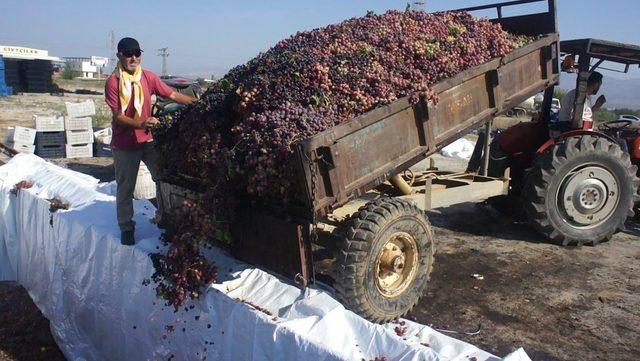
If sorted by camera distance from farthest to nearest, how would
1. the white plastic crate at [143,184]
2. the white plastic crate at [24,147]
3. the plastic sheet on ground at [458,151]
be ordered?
the plastic sheet on ground at [458,151] → the white plastic crate at [24,147] → the white plastic crate at [143,184]

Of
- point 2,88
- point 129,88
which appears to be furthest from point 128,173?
point 2,88

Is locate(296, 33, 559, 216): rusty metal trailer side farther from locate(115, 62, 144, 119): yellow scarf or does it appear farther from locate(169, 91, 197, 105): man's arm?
locate(115, 62, 144, 119): yellow scarf

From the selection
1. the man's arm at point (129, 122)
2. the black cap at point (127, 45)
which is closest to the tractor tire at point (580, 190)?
the man's arm at point (129, 122)

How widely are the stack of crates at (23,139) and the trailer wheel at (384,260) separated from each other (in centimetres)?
1173

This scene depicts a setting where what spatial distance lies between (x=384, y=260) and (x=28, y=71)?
3973 cm

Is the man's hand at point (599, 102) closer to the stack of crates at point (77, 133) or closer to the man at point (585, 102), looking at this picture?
the man at point (585, 102)

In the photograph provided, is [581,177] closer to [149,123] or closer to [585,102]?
[585,102]

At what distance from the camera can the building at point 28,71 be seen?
1435 inches

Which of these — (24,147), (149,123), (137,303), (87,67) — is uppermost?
(87,67)

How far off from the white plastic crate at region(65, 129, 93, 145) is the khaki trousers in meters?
9.73

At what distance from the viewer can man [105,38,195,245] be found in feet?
15.1

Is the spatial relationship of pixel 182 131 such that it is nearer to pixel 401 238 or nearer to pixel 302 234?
pixel 302 234

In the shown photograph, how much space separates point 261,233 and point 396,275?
1.16m

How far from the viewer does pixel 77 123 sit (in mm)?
13555
